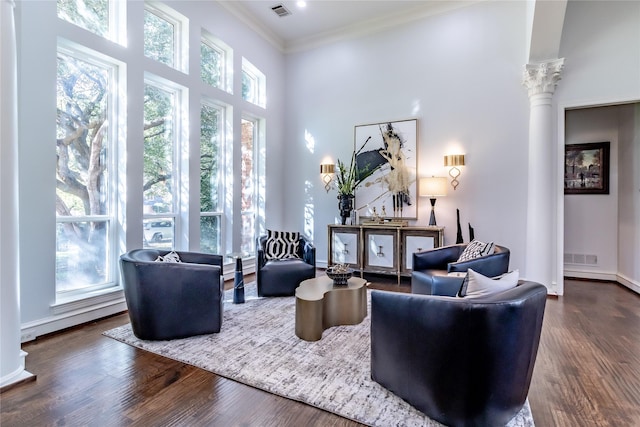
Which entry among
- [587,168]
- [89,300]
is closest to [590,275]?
[587,168]

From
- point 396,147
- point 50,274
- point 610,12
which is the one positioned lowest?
point 50,274

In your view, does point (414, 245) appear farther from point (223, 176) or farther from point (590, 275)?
point (223, 176)

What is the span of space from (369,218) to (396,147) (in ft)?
4.17

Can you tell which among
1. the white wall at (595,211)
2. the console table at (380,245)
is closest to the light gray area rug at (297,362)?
the console table at (380,245)

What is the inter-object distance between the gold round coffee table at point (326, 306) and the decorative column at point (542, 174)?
2.77 meters

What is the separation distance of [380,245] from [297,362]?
2849 millimetres

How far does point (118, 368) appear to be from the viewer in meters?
2.35

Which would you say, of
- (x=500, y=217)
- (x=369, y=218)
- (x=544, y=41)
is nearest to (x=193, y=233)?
(x=369, y=218)

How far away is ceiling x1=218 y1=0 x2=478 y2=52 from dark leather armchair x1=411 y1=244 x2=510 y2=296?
389 cm

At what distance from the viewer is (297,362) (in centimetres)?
242

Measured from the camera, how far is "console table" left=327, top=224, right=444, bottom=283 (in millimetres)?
4691

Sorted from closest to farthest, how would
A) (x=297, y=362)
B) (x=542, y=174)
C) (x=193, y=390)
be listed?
1. (x=193, y=390)
2. (x=297, y=362)
3. (x=542, y=174)

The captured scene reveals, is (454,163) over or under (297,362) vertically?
over

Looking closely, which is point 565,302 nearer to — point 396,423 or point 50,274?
point 396,423
